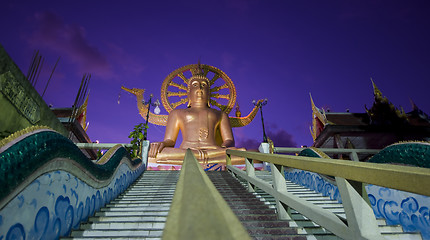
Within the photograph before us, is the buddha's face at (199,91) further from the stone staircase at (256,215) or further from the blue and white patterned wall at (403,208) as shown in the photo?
the blue and white patterned wall at (403,208)

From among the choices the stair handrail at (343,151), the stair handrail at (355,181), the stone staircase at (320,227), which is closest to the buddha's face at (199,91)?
the stair handrail at (343,151)

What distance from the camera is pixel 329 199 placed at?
3.59m

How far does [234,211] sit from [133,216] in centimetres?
122

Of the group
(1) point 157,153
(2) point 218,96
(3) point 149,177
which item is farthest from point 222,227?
(2) point 218,96

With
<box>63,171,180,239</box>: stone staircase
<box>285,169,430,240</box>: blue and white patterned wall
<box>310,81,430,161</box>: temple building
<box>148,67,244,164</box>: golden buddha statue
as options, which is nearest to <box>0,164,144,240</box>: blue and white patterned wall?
<box>63,171,180,239</box>: stone staircase

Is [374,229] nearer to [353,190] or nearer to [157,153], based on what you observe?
[353,190]

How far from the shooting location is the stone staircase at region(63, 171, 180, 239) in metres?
2.26

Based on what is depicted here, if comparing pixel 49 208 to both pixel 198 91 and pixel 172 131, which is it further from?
pixel 198 91

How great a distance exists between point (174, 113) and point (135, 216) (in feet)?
23.9

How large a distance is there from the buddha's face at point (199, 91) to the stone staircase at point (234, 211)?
6.38m

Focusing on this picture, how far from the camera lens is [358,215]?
1291 millimetres

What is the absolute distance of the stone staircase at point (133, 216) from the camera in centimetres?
226

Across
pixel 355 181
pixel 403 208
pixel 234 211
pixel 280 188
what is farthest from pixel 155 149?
pixel 355 181

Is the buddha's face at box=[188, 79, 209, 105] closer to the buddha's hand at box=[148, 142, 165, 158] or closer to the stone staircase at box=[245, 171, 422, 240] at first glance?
the buddha's hand at box=[148, 142, 165, 158]
